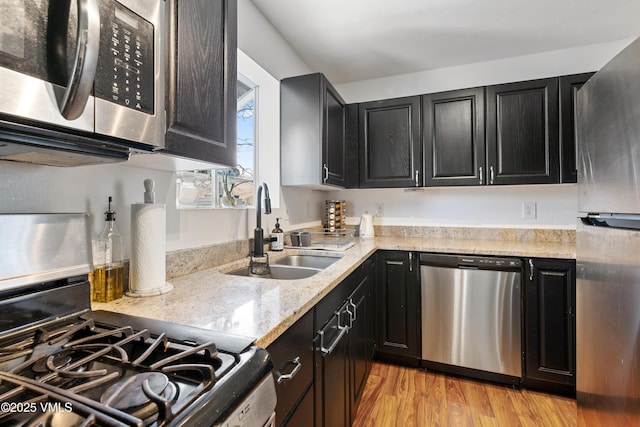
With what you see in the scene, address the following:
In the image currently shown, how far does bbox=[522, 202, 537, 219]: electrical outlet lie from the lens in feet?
8.14

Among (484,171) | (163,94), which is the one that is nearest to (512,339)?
(484,171)

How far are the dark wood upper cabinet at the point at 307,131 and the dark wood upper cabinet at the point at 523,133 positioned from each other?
124 cm

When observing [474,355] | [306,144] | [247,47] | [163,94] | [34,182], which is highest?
[247,47]

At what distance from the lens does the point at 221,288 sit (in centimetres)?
111

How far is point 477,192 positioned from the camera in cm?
264

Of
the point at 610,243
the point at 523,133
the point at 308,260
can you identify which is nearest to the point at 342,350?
the point at 308,260

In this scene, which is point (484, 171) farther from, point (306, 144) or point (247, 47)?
point (247, 47)

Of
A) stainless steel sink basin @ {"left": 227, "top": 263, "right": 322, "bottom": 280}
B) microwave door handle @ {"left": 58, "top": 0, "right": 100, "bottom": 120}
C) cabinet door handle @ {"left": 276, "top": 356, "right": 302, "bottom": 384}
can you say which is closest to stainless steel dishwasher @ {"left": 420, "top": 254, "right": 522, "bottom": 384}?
stainless steel sink basin @ {"left": 227, "top": 263, "right": 322, "bottom": 280}

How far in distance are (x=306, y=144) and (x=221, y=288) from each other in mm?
1360

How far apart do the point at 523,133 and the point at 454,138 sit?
469 mm

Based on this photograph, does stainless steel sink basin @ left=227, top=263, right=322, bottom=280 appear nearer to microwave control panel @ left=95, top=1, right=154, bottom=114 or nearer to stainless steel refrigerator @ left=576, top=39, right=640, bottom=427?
microwave control panel @ left=95, top=1, right=154, bottom=114

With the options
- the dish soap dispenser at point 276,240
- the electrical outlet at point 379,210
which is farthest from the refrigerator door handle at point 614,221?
the electrical outlet at point 379,210

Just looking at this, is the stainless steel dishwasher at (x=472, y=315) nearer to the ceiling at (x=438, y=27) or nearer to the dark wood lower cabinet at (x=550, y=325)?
the dark wood lower cabinet at (x=550, y=325)

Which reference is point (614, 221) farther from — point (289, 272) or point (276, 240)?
point (276, 240)
